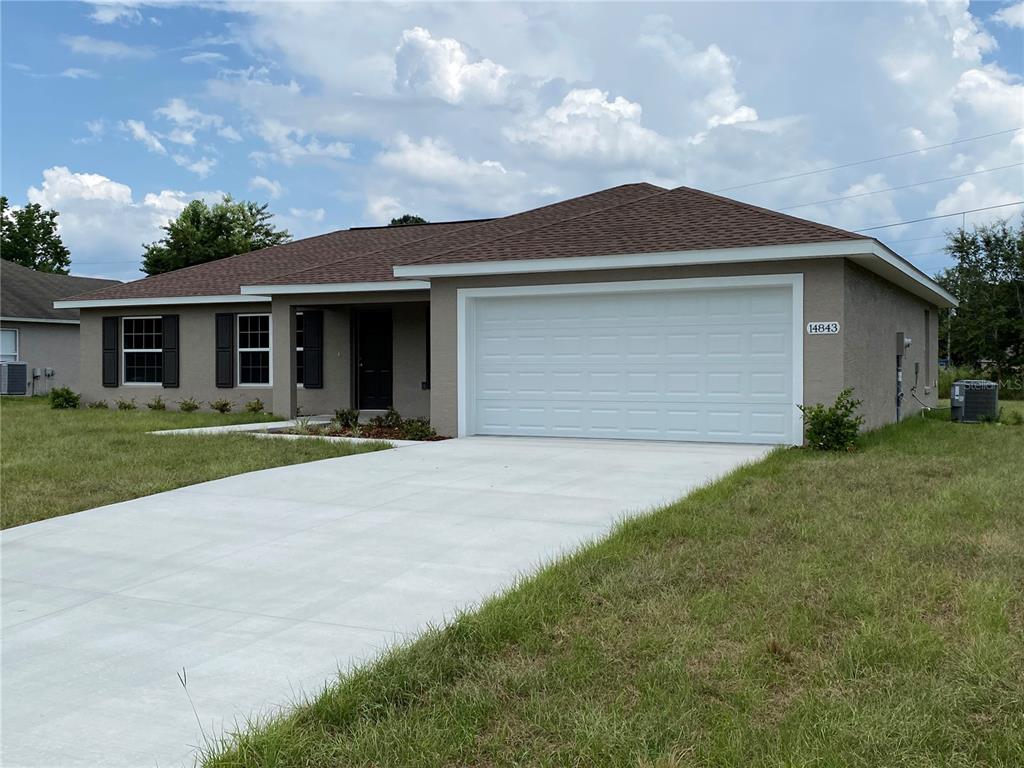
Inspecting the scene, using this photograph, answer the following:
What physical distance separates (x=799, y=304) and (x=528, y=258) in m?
4.12

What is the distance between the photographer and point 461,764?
3.25 meters

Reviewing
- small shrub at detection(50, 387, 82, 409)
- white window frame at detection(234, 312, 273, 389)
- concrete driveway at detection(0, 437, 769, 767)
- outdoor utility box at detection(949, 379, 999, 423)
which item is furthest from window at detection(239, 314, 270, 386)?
outdoor utility box at detection(949, 379, 999, 423)

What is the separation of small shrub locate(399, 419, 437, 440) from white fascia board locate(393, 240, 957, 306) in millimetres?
2491

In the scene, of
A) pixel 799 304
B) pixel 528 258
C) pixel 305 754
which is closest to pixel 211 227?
pixel 528 258

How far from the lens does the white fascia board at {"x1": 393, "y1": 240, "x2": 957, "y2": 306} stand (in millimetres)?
12086

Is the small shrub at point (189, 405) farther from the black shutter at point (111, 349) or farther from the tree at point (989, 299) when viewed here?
the tree at point (989, 299)

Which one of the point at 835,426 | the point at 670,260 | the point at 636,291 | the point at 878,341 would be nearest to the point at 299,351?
the point at 636,291

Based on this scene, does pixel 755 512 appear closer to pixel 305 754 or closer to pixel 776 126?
pixel 305 754

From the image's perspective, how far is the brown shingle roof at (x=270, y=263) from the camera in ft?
68.4

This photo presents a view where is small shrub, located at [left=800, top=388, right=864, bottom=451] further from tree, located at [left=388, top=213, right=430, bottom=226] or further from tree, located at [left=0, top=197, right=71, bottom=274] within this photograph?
tree, located at [left=0, top=197, right=71, bottom=274]

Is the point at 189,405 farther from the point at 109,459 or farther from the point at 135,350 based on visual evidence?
the point at 109,459

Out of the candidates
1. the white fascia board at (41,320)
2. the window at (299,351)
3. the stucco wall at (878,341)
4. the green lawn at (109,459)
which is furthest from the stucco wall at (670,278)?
the white fascia board at (41,320)

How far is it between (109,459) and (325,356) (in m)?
7.69

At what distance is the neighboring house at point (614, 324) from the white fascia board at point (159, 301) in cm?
63
